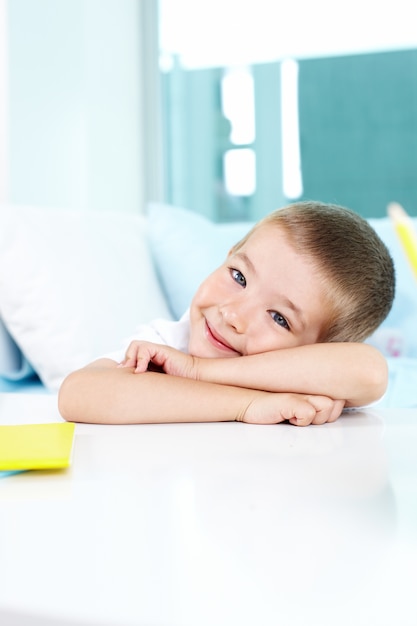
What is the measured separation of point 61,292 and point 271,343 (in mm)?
632

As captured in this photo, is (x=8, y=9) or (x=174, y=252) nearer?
(x=174, y=252)

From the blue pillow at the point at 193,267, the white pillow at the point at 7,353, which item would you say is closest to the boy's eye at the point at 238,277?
the white pillow at the point at 7,353

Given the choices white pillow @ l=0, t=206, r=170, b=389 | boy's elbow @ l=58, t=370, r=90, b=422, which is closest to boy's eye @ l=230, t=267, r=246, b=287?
boy's elbow @ l=58, t=370, r=90, b=422

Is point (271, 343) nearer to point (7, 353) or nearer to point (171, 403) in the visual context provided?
point (171, 403)

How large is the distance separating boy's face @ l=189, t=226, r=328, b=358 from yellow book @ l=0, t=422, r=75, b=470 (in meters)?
0.33

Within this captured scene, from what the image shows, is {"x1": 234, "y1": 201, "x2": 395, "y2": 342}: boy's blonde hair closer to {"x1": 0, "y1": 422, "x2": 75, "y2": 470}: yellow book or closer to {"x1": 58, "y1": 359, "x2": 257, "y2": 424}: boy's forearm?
{"x1": 58, "y1": 359, "x2": 257, "y2": 424}: boy's forearm

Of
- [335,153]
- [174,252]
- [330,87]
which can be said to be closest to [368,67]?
[330,87]

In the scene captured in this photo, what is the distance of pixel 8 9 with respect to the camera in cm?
224

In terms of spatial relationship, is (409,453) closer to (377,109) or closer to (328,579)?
(328,579)

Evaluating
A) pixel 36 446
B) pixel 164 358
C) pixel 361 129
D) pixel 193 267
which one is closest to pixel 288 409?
pixel 164 358

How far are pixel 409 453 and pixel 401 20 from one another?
2.55 meters

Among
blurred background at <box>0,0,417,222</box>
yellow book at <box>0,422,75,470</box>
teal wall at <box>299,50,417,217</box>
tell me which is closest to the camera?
yellow book at <box>0,422,75,470</box>

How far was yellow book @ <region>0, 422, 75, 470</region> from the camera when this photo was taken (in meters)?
0.55

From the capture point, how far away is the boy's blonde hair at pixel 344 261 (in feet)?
3.19
